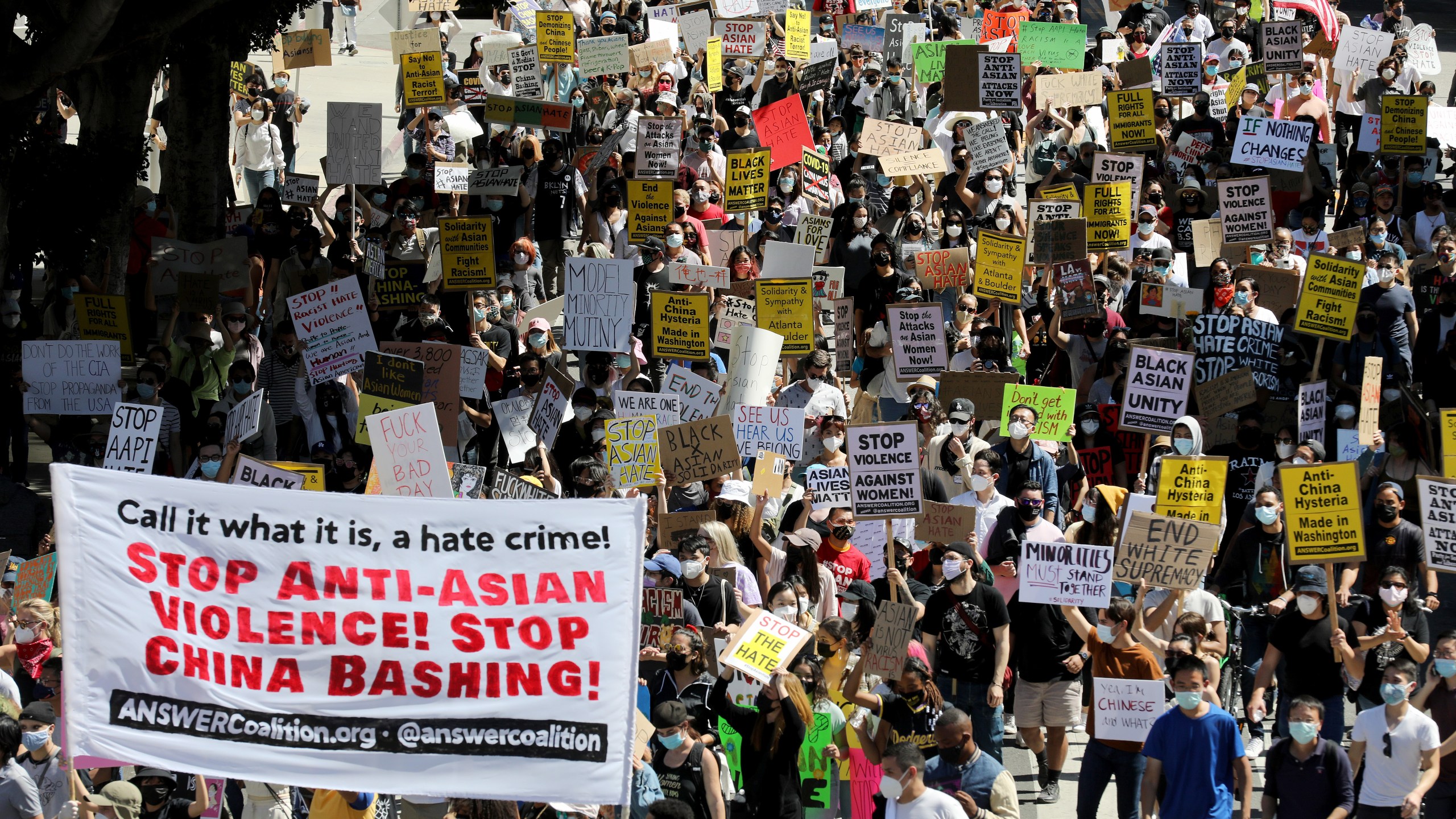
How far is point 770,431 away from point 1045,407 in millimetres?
1909

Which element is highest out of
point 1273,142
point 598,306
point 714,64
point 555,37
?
point 555,37

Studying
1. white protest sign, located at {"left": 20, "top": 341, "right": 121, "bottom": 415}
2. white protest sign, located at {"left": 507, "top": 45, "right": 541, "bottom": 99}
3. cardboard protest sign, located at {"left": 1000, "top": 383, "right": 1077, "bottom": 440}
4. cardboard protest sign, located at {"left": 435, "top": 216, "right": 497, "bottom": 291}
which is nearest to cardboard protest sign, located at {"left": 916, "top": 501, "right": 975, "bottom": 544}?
cardboard protest sign, located at {"left": 1000, "top": 383, "right": 1077, "bottom": 440}

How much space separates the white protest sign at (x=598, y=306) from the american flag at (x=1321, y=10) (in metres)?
13.9

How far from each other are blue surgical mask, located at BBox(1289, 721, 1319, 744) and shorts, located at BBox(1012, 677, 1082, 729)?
5.63 ft

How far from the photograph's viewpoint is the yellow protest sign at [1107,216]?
16688 mm

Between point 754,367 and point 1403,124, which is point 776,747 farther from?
point 1403,124

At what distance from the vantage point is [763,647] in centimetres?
970

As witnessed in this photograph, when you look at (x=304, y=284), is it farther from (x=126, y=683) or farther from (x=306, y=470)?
(x=126, y=683)

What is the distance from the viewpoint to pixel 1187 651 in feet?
31.6

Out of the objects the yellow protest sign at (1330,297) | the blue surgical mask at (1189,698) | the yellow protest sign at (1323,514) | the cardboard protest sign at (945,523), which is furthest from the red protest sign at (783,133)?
the blue surgical mask at (1189,698)

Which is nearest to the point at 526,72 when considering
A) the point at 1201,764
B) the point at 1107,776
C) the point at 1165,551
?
the point at 1165,551

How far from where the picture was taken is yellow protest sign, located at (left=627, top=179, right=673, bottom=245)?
16.7 m

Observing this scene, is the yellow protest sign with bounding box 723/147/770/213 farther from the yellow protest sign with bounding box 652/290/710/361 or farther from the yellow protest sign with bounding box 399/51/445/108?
the yellow protest sign with bounding box 399/51/445/108

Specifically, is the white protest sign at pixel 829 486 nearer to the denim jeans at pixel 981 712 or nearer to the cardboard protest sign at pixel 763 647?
the denim jeans at pixel 981 712
